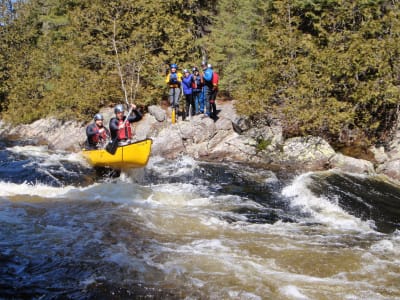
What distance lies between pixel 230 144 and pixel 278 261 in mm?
8837

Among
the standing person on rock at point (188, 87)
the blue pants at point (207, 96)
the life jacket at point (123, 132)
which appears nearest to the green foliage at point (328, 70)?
the blue pants at point (207, 96)

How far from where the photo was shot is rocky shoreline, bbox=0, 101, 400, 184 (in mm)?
12367

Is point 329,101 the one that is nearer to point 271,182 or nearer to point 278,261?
point 271,182

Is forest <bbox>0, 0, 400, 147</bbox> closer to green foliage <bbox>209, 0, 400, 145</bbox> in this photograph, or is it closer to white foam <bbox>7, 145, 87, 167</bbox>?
green foliage <bbox>209, 0, 400, 145</bbox>

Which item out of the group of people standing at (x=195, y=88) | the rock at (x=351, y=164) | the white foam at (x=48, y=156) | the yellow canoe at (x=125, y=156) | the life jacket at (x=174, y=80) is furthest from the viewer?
the life jacket at (x=174, y=80)

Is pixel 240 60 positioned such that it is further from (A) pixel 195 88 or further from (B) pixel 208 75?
(B) pixel 208 75

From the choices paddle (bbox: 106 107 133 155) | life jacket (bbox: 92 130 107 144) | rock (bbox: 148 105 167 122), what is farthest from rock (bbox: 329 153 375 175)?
rock (bbox: 148 105 167 122)

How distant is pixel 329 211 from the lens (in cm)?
841

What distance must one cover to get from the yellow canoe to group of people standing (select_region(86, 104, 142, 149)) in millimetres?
445

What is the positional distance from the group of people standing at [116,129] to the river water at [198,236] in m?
0.96

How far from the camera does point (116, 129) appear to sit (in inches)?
437

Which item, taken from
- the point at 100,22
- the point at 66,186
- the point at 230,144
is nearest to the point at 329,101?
the point at 230,144

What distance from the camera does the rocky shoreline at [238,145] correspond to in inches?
487

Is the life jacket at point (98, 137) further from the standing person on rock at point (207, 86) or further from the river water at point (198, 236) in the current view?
the standing person on rock at point (207, 86)
